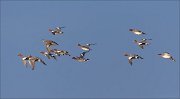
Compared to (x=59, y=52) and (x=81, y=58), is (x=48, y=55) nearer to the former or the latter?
(x=59, y=52)

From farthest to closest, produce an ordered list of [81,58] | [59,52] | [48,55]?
1. [81,58]
2. [59,52]
3. [48,55]

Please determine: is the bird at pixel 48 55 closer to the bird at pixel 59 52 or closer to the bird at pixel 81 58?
the bird at pixel 59 52

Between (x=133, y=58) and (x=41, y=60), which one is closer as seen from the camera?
(x=41, y=60)

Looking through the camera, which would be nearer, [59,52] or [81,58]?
[59,52]

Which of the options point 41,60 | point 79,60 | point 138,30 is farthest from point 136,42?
point 41,60

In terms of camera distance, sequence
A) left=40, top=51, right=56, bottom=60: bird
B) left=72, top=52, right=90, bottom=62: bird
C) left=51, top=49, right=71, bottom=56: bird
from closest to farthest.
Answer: left=40, top=51, right=56, bottom=60: bird
left=51, top=49, right=71, bottom=56: bird
left=72, top=52, right=90, bottom=62: bird

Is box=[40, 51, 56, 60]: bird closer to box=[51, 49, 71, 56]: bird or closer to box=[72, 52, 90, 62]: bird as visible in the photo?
box=[51, 49, 71, 56]: bird

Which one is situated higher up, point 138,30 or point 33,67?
point 138,30

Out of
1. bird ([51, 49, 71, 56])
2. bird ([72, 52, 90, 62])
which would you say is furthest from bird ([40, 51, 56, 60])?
bird ([72, 52, 90, 62])

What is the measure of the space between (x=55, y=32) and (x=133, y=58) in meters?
11.0

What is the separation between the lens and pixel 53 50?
84.9 m

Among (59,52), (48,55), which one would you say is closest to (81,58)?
(59,52)

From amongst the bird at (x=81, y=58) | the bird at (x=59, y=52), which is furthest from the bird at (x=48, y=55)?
the bird at (x=81, y=58)

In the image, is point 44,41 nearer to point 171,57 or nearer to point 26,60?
point 26,60
